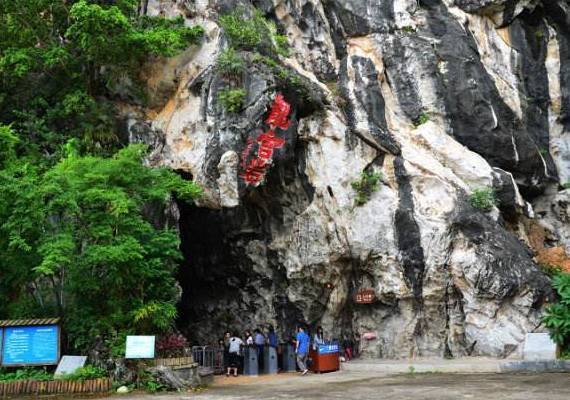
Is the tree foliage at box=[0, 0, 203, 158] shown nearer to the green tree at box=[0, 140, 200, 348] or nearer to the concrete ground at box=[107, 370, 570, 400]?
the green tree at box=[0, 140, 200, 348]

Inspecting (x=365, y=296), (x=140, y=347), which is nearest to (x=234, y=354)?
(x=140, y=347)

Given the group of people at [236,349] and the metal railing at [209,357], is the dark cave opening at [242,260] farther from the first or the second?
the metal railing at [209,357]

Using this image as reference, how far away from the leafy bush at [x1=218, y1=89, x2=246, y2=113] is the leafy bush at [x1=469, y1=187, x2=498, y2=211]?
23.1 feet

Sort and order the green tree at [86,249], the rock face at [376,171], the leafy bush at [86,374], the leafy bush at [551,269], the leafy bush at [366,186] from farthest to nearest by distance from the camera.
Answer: the leafy bush at [551,269] < the leafy bush at [366,186] < the rock face at [376,171] < the green tree at [86,249] < the leafy bush at [86,374]

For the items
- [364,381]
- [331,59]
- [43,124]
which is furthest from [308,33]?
[364,381]

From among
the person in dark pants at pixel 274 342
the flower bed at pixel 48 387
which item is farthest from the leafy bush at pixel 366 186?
the flower bed at pixel 48 387

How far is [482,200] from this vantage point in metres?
16.0

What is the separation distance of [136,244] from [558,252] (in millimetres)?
13730

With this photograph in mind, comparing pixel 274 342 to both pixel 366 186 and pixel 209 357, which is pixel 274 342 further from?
pixel 366 186

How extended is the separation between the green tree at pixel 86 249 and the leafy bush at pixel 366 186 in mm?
6173

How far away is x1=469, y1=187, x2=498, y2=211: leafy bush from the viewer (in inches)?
631

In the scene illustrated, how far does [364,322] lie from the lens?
16.8 m

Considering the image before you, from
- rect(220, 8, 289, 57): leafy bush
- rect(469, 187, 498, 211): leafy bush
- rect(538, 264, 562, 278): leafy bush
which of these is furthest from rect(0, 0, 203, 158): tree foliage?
rect(538, 264, 562, 278): leafy bush

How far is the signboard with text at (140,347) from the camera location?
11.2 m
